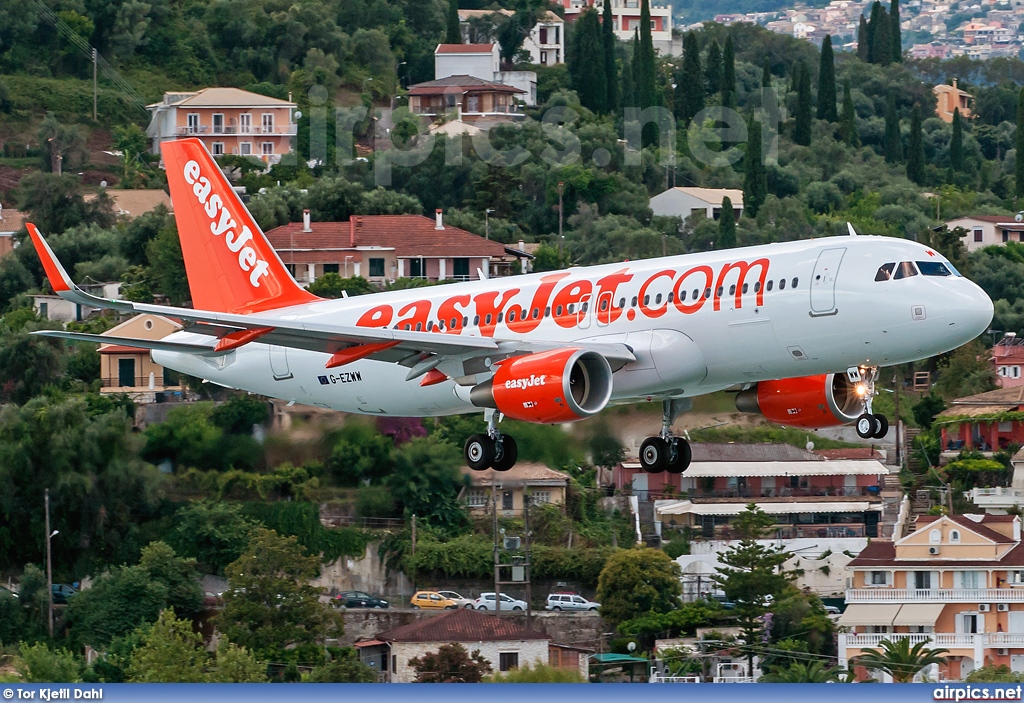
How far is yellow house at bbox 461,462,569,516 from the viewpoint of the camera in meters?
76.1

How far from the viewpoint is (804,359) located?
39.1 metres

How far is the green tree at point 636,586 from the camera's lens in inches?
2852

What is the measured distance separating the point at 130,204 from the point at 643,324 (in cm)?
10884

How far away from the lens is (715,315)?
3947cm

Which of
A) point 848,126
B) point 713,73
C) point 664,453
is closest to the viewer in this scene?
point 664,453

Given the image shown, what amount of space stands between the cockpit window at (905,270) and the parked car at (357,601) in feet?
132

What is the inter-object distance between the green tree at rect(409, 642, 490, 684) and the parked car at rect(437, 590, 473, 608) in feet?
35.7

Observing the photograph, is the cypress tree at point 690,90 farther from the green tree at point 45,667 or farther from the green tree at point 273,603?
the green tree at point 45,667

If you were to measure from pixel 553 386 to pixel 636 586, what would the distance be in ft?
111

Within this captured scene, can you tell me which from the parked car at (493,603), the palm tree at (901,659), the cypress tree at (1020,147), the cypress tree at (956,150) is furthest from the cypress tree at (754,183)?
the palm tree at (901,659)

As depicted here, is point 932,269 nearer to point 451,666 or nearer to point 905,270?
point 905,270

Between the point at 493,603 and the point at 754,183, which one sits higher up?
the point at 754,183

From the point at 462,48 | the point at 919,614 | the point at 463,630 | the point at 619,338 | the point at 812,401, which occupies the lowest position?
the point at 463,630

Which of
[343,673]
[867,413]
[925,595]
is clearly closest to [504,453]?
[867,413]
